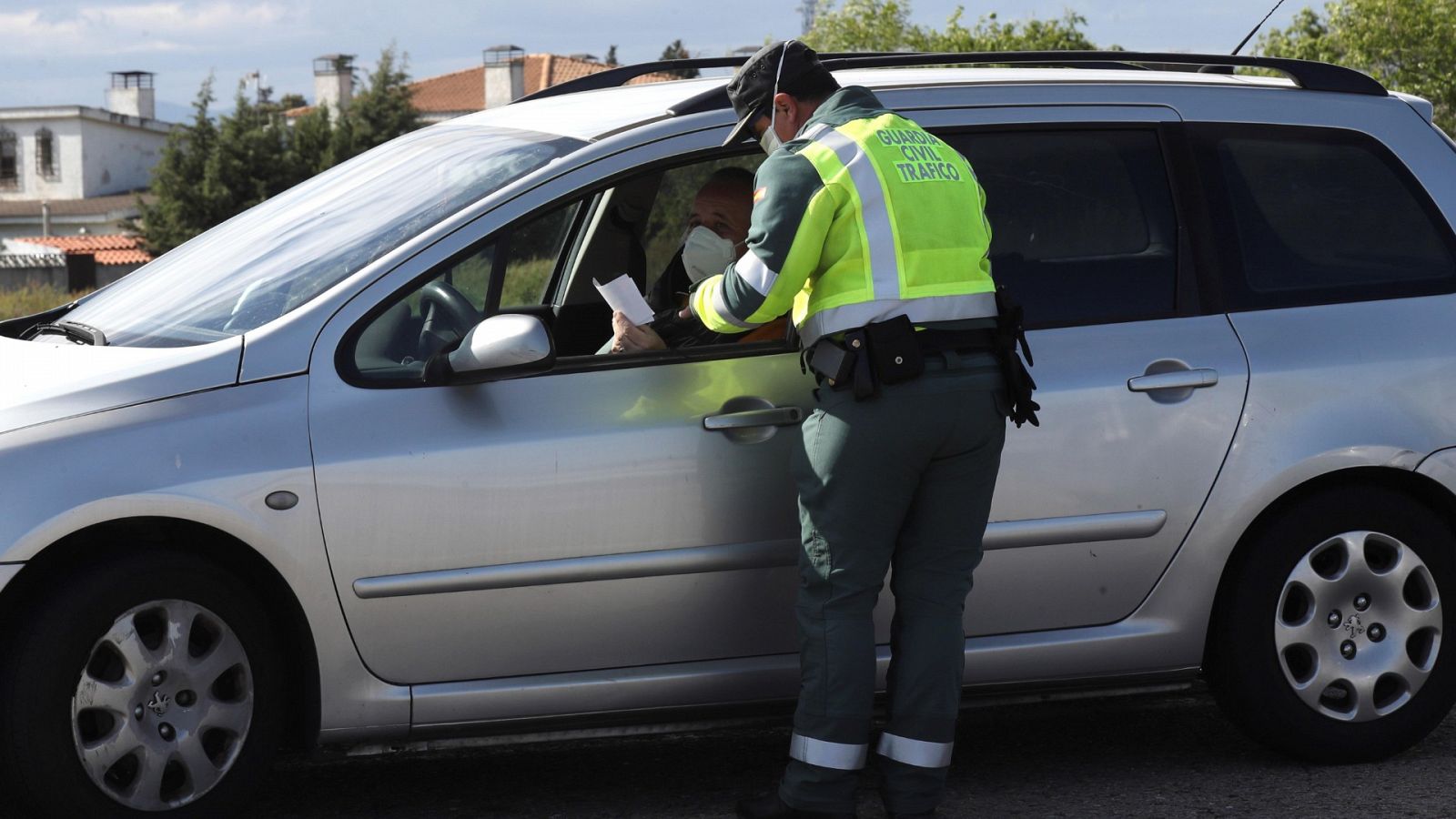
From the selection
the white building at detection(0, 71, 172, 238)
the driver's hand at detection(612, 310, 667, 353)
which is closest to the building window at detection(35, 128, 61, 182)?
the white building at detection(0, 71, 172, 238)

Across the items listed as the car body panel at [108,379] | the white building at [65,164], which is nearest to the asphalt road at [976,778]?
the car body panel at [108,379]

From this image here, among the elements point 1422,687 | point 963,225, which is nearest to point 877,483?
point 963,225

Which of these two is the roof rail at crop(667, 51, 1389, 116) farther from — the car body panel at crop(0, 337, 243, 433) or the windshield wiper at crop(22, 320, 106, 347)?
the windshield wiper at crop(22, 320, 106, 347)

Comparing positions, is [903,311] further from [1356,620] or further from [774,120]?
[1356,620]

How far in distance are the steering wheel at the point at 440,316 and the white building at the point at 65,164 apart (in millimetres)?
72846

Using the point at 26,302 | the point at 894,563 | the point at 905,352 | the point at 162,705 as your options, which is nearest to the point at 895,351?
the point at 905,352

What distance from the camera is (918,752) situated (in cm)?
354

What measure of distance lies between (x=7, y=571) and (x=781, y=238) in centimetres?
163

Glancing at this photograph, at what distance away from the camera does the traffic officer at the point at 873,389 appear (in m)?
3.38

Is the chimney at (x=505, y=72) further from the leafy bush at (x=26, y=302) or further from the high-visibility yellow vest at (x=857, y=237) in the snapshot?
the high-visibility yellow vest at (x=857, y=237)

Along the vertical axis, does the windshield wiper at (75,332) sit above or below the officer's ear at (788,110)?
below

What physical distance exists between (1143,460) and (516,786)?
1696mm

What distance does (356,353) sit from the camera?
11.4 ft

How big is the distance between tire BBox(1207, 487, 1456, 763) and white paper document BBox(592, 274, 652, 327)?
157 centimetres
